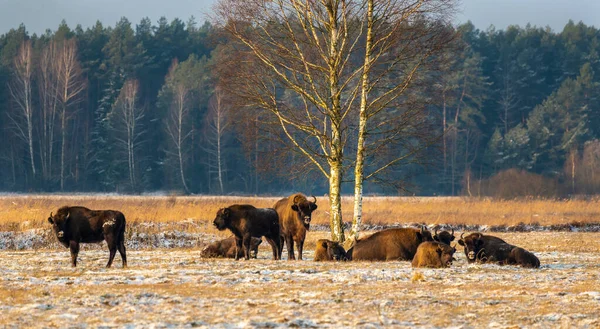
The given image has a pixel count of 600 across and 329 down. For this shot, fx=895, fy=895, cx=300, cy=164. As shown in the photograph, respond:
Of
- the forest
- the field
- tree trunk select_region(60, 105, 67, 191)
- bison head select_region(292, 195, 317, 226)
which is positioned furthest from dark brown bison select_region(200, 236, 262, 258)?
tree trunk select_region(60, 105, 67, 191)

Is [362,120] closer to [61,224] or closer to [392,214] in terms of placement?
[61,224]

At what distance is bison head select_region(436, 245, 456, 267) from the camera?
1917 cm

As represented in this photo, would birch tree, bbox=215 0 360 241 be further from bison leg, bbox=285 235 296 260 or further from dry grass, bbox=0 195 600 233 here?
dry grass, bbox=0 195 600 233

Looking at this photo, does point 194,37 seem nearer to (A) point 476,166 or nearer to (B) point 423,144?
(A) point 476,166

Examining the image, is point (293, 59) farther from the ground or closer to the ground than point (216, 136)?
closer to the ground

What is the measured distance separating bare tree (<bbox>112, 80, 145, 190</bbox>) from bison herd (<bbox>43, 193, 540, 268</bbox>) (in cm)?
→ 6617

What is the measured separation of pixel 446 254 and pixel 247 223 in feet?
17.5

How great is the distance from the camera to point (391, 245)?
2230 cm

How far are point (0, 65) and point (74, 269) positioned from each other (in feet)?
275

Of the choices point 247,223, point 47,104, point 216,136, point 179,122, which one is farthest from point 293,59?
point 47,104

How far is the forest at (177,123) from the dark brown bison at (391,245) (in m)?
62.7

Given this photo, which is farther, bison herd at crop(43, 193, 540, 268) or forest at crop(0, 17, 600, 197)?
forest at crop(0, 17, 600, 197)

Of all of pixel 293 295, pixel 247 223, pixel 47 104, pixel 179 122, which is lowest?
pixel 293 295

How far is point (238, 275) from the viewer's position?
16812 millimetres
